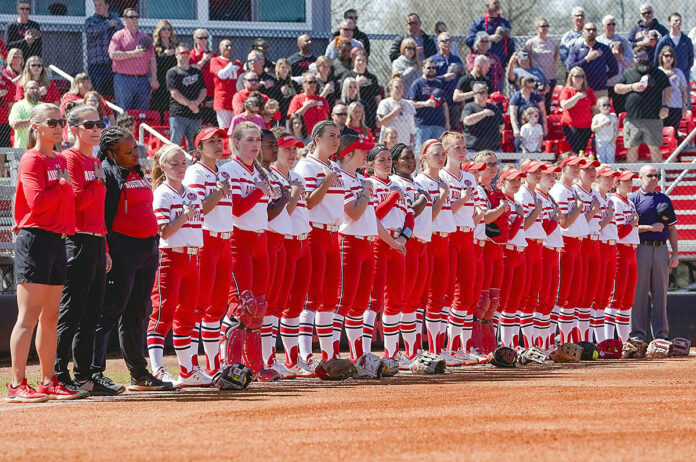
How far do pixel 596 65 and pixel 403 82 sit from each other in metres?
3.46

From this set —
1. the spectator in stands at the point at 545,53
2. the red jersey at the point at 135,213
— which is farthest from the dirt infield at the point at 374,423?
the spectator in stands at the point at 545,53

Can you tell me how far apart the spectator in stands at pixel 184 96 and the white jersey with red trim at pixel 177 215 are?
22.2 ft

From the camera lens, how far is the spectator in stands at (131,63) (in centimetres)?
1606

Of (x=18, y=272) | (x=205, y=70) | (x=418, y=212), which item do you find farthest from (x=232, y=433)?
(x=205, y=70)

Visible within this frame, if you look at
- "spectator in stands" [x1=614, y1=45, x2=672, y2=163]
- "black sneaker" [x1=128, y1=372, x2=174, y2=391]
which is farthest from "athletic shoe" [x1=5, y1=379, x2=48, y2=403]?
"spectator in stands" [x1=614, y1=45, x2=672, y2=163]

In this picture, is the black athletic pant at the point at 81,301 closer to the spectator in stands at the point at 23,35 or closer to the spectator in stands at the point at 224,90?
the spectator in stands at the point at 224,90

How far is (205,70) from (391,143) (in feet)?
16.6

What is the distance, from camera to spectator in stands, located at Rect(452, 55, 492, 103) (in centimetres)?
1745

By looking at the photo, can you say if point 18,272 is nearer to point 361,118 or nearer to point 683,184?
point 361,118

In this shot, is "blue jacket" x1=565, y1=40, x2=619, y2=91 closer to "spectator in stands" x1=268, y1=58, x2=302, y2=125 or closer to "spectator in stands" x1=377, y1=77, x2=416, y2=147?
"spectator in stands" x1=377, y1=77, x2=416, y2=147

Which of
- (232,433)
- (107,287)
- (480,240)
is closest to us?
(232,433)

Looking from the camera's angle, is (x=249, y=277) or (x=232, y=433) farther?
(x=249, y=277)

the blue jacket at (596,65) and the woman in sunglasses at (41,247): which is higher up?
the blue jacket at (596,65)

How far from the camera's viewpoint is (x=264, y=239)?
948 cm
